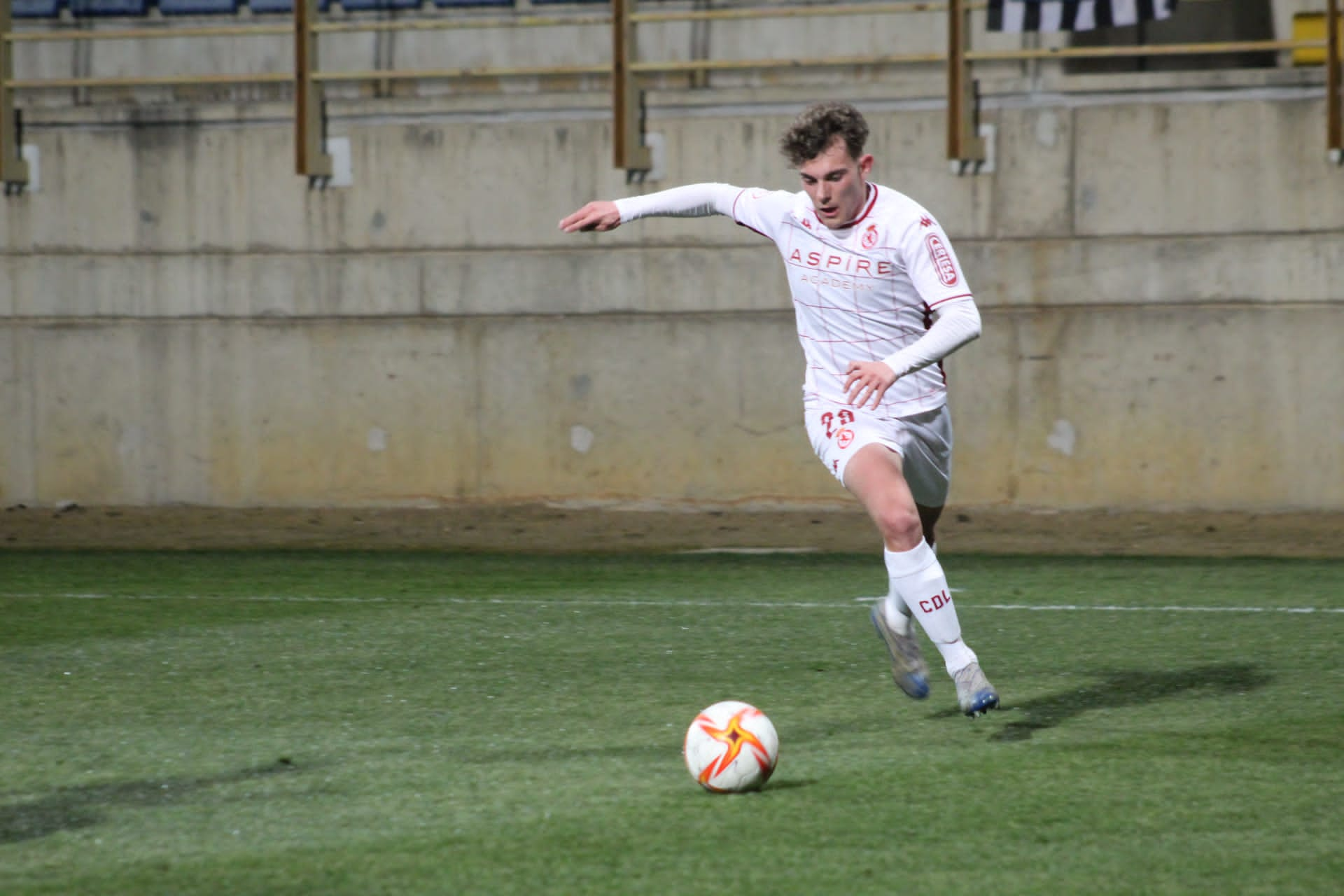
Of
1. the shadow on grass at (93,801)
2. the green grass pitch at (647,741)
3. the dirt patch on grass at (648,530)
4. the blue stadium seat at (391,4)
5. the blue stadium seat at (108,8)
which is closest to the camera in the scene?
the green grass pitch at (647,741)

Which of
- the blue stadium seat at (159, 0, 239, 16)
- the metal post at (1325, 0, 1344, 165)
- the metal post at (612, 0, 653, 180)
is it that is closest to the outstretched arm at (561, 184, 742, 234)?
the metal post at (612, 0, 653, 180)

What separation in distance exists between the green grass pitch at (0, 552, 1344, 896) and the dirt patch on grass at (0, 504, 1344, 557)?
7.16 ft

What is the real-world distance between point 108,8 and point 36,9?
2.49 ft

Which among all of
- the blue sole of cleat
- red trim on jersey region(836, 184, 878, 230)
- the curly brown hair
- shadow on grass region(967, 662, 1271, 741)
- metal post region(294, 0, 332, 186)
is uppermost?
metal post region(294, 0, 332, 186)

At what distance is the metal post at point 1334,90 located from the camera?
42.8 feet

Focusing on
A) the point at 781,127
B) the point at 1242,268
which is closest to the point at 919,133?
the point at 781,127

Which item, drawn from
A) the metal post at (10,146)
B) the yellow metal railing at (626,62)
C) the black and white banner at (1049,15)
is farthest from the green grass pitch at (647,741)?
the metal post at (10,146)

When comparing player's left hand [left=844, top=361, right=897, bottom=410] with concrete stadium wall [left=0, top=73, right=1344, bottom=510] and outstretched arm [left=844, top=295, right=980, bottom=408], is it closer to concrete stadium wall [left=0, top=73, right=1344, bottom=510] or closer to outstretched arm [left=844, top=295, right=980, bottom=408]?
outstretched arm [left=844, top=295, right=980, bottom=408]

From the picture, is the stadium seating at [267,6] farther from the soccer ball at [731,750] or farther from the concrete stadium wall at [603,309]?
the soccer ball at [731,750]

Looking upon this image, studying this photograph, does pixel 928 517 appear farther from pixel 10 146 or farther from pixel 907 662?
pixel 10 146

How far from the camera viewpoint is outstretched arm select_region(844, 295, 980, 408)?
580 centimetres

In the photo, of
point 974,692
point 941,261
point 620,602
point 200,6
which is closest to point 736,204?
point 941,261

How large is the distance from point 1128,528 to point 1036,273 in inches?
77.4

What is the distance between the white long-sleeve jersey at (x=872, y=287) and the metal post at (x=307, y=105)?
8.76 meters
